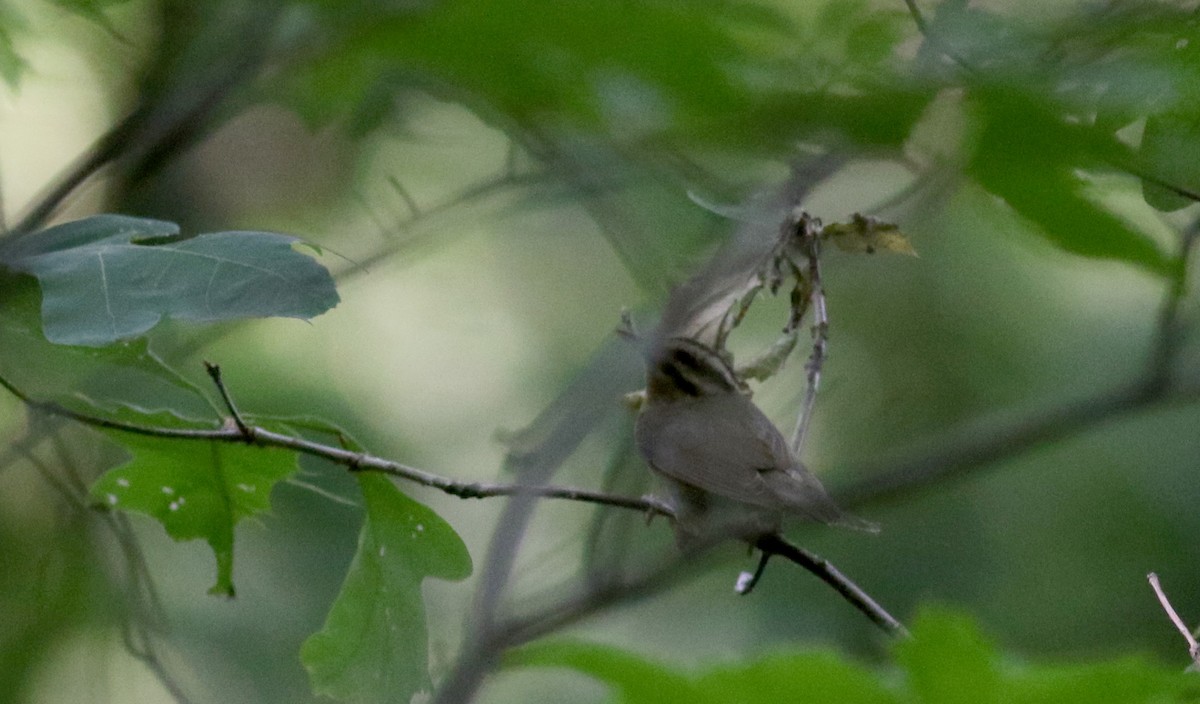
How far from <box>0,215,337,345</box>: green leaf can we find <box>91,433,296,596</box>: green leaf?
64cm

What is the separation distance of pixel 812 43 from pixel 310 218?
3.49 meters

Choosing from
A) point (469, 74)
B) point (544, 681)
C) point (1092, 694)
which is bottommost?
point (544, 681)

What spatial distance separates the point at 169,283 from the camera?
4.68 ft

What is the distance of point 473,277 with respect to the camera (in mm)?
6332

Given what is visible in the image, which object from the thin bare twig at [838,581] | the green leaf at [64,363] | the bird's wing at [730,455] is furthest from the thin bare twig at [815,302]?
the green leaf at [64,363]

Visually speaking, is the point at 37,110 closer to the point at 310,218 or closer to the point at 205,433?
the point at 310,218

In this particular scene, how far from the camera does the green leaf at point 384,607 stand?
191cm

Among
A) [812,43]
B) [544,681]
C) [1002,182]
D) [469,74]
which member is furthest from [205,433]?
[544,681]

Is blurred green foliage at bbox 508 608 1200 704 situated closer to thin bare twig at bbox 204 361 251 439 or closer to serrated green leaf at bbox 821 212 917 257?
thin bare twig at bbox 204 361 251 439

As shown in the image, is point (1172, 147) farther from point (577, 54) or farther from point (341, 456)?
point (341, 456)

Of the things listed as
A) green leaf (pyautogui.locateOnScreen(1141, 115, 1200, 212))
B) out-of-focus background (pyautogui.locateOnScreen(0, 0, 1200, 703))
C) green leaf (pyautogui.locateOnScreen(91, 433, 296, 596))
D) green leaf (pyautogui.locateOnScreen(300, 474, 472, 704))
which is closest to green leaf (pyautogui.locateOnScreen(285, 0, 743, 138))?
out-of-focus background (pyautogui.locateOnScreen(0, 0, 1200, 703))

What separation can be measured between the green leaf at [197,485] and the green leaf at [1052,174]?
1389 mm

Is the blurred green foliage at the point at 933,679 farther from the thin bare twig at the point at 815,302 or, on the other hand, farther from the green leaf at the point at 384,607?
the thin bare twig at the point at 815,302

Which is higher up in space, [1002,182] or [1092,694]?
[1002,182]
